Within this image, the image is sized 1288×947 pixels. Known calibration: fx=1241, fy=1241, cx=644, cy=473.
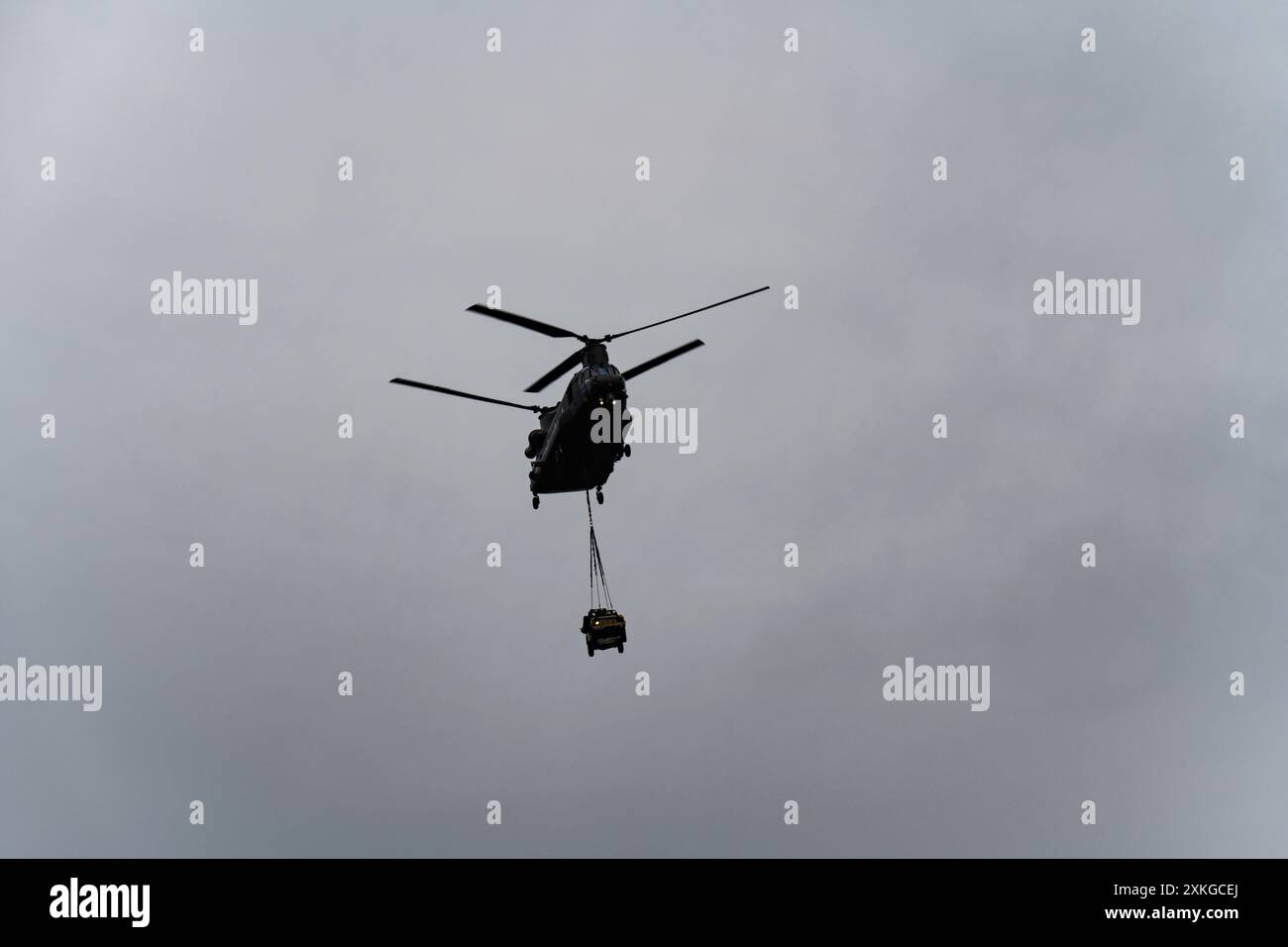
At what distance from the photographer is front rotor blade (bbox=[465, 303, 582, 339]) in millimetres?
46781

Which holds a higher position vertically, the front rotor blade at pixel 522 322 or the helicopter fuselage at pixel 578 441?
the front rotor blade at pixel 522 322

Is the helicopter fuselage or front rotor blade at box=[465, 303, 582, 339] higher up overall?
front rotor blade at box=[465, 303, 582, 339]

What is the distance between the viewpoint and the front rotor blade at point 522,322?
4678 centimetres

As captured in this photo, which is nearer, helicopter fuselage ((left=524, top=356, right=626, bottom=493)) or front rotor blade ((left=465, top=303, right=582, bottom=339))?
front rotor blade ((left=465, top=303, right=582, bottom=339))

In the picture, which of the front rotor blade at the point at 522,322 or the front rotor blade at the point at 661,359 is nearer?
the front rotor blade at the point at 522,322

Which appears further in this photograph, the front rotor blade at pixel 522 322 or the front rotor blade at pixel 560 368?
the front rotor blade at pixel 560 368

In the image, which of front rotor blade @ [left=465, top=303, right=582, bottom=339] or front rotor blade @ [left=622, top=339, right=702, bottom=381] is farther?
front rotor blade @ [left=622, top=339, right=702, bottom=381]

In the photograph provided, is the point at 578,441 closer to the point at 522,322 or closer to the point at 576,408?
the point at 576,408

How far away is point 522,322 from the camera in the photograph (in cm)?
4831

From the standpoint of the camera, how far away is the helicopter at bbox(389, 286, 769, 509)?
50.5 metres

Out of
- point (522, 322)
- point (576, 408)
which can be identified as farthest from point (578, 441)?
point (522, 322)
